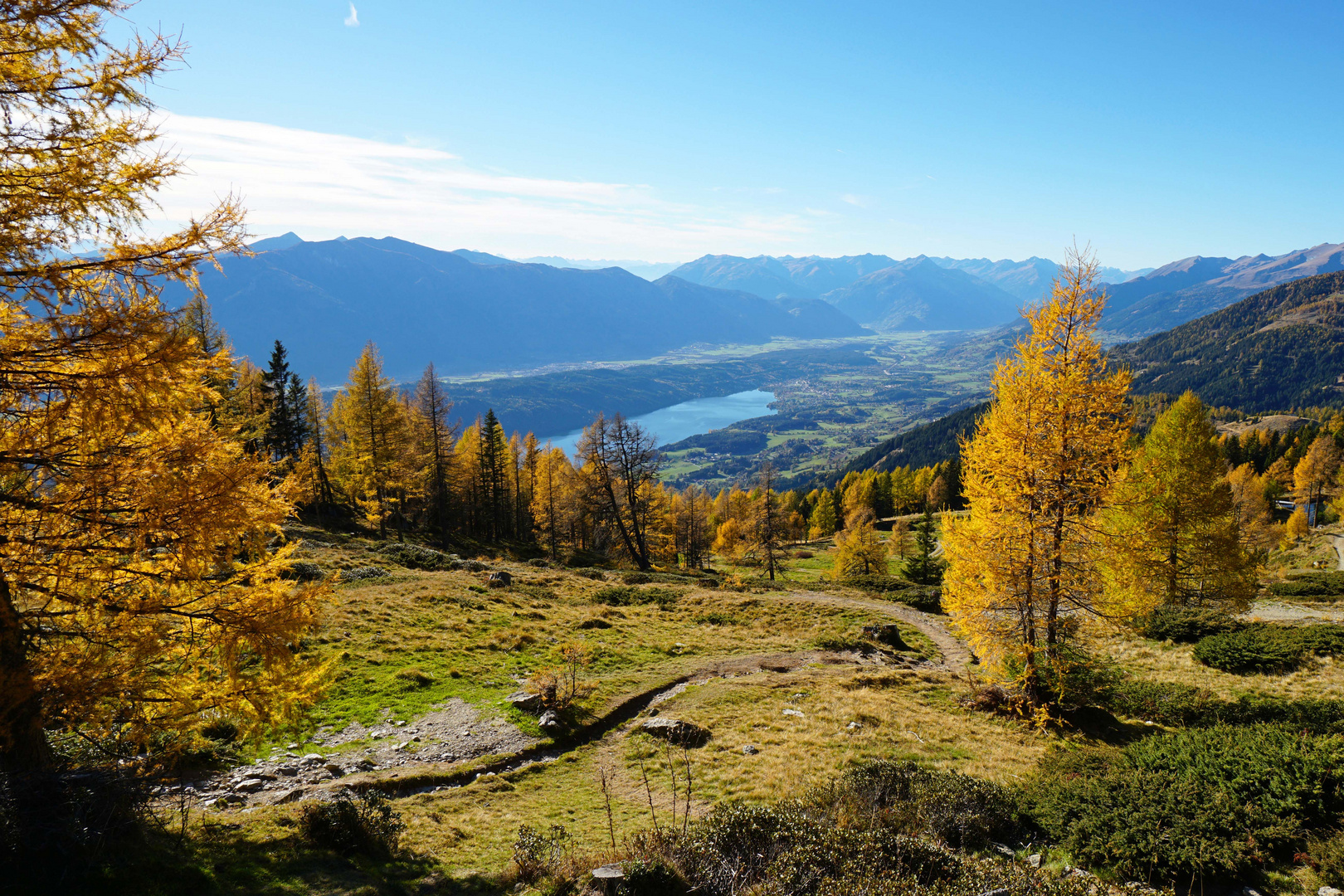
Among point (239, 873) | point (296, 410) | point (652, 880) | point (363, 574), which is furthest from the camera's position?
point (296, 410)

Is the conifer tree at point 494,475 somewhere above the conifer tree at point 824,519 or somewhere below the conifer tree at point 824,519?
above

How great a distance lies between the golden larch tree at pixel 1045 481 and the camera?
46.3 ft

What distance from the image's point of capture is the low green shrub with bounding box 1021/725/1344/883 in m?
7.55

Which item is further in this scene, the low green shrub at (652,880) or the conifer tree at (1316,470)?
the conifer tree at (1316,470)

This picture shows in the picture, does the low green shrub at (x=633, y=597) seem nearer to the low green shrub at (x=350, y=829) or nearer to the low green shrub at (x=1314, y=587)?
the low green shrub at (x=350, y=829)

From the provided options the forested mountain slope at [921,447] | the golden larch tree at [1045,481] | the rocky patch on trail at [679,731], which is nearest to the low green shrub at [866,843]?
the rocky patch on trail at [679,731]

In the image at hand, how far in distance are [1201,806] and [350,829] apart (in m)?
12.3

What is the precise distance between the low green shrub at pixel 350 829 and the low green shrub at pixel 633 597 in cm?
2021

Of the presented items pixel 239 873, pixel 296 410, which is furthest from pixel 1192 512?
pixel 296 410

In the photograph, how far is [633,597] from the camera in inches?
1200

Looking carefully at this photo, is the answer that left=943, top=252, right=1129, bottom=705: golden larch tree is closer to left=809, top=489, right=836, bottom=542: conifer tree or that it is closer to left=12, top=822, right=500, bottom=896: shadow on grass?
left=12, top=822, right=500, bottom=896: shadow on grass

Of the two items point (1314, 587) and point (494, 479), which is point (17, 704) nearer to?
point (494, 479)

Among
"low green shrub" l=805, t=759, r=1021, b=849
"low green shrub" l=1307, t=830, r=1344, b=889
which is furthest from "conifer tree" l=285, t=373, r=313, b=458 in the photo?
"low green shrub" l=1307, t=830, r=1344, b=889

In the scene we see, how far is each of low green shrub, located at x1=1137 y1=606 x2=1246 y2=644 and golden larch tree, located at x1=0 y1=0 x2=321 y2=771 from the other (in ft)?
88.3
